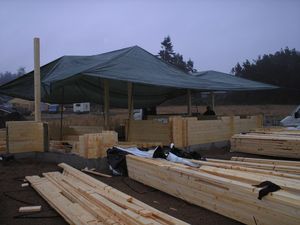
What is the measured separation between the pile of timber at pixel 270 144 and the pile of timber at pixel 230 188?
3542 millimetres

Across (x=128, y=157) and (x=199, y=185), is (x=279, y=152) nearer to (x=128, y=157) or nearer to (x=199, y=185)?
(x=128, y=157)

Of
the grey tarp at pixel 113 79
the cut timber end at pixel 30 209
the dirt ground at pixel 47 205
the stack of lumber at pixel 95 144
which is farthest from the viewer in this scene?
the grey tarp at pixel 113 79

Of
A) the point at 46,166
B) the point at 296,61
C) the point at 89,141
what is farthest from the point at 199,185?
the point at 296,61

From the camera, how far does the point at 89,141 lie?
8.01 metres

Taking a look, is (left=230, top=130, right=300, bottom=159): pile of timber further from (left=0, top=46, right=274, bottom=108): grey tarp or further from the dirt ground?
the dirt ground

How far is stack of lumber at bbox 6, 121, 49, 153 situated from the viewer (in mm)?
9672

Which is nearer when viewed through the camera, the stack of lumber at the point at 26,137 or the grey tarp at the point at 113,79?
the stack of lumber at the point at 26,137

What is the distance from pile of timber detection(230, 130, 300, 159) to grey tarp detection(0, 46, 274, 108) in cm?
234

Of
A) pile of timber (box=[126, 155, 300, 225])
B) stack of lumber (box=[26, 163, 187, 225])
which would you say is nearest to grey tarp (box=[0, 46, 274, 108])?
stack of lumber (box=[26, 163, 187, 225])

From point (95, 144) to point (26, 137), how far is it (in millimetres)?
2919

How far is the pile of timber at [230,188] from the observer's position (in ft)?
13.2

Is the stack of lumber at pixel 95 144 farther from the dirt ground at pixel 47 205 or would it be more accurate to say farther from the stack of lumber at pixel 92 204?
the stack of lumber at pixel 92 204

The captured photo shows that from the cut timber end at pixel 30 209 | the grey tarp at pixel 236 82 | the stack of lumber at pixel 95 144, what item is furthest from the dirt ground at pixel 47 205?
the grey tarp at pixel 236 82

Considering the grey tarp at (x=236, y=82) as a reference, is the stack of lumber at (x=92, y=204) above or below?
below
